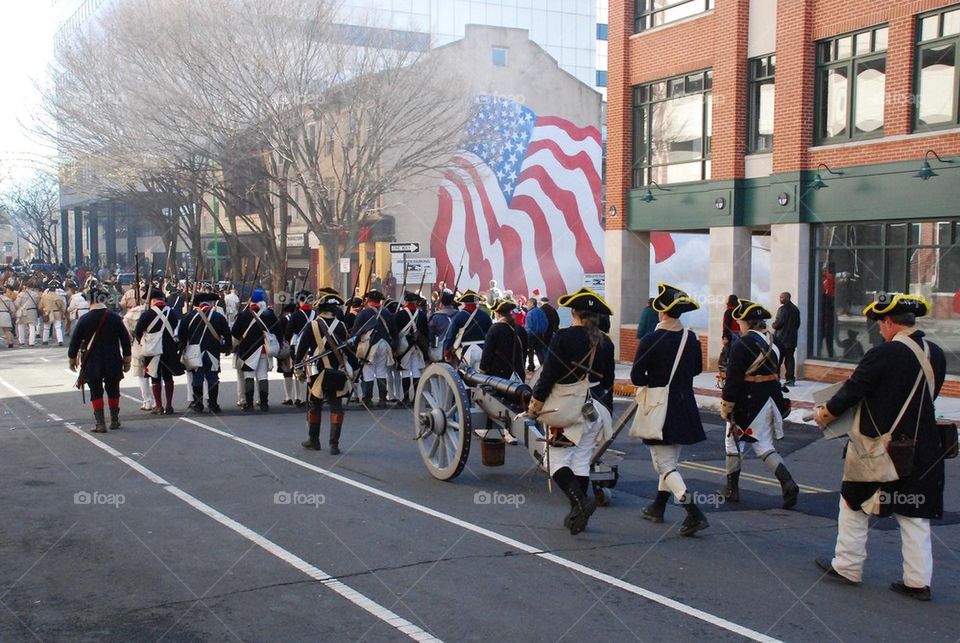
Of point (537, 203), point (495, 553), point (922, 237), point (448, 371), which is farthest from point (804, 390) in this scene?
point (537, 203)

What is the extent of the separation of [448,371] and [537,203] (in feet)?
101

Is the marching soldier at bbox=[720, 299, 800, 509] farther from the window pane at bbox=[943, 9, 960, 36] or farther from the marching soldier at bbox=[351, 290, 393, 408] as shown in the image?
the window pane at bbox=[943, 9, 960, 36]

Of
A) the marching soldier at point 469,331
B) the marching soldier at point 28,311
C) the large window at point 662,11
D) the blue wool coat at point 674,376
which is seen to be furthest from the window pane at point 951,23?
the marching soldier at point 28,311

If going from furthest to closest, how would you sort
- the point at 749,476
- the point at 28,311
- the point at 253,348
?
the point at 28,311, the point at 253,348, the point at 749,476

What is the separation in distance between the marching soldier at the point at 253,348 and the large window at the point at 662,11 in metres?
12.2

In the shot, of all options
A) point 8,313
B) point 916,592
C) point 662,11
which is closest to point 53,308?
point 8,313

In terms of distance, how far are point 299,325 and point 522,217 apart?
2513 cm

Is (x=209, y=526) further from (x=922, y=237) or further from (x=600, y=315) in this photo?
(x=922, y=237)

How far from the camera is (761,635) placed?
539 centimetres

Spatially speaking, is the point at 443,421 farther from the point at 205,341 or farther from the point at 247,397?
the point at 247,397

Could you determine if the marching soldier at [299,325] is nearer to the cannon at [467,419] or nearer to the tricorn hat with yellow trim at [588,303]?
the cannon at [467,419]

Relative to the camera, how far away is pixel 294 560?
6.73 meters

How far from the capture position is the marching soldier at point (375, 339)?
46.8 ft

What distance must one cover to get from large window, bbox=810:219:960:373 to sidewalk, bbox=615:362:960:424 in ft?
3.58
